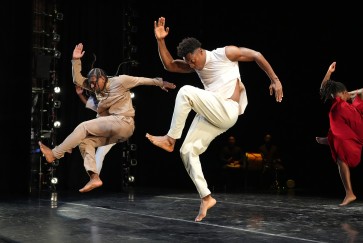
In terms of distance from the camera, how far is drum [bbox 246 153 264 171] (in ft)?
29.5

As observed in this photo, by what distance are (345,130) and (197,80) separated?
3.80 meters

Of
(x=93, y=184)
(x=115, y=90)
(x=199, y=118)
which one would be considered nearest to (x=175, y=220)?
(x=93, y=184)

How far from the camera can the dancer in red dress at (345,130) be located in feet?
18.4

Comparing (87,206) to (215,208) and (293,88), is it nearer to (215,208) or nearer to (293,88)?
(215,208)

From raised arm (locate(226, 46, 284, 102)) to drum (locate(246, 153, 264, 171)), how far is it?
5198mm

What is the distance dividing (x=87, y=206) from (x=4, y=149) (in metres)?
2.40

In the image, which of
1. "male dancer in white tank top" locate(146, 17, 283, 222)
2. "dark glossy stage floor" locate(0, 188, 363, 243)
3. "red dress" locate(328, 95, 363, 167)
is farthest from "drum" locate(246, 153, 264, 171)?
"male dancer in white tank top" locate(146, 17, 283, 222)

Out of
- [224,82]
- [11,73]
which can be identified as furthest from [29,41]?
[224,82]

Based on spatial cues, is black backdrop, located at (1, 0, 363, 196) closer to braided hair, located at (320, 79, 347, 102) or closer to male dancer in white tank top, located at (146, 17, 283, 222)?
braided hair, located at (320, 79, 347, 102)

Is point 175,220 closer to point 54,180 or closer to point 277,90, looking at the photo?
point 277,90

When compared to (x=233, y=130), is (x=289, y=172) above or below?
below

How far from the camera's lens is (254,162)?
29.6 ft

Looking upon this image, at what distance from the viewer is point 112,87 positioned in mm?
5008

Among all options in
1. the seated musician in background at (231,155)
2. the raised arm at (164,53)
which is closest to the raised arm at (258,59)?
the raised arm at (164,53)
